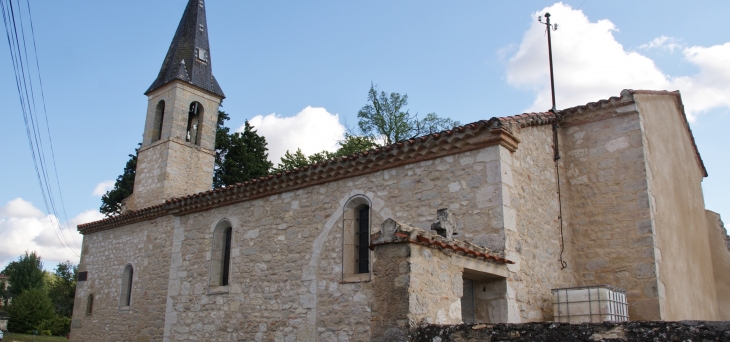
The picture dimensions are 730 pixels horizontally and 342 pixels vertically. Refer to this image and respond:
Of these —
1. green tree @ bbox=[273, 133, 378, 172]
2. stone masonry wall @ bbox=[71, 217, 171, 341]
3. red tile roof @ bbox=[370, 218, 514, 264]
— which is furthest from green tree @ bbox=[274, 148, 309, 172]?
red tile roof @ bbox=[370, 218, 514, 264]

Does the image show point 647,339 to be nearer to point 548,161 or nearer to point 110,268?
point 548,161

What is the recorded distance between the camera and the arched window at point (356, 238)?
32.5 ft

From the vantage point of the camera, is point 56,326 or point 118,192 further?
point 56,326

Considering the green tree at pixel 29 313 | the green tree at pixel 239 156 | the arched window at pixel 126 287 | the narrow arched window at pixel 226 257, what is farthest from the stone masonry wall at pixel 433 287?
Answer: the green tree at pixel 29 313

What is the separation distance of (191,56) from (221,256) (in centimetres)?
932

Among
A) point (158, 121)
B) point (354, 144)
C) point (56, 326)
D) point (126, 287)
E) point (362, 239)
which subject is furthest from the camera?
point (56, 326)

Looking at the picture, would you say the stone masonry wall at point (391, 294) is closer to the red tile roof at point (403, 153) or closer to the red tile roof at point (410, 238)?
the red tile roof at point (410, 238)

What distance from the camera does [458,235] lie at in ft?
28.2

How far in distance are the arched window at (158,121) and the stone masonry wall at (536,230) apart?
42.7 ft

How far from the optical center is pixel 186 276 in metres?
13.0

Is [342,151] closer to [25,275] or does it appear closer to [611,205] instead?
[611,205]

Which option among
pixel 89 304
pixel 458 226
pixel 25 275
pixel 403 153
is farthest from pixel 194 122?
pixel 25 275

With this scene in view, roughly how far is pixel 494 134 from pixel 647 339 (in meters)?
5.12

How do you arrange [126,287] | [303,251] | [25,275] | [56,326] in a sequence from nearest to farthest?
[303,251] < [126,287] < [56,326] < [25,275]
